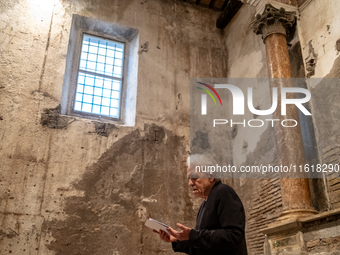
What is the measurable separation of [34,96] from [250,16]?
14.3ft

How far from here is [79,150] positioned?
19.0 ft

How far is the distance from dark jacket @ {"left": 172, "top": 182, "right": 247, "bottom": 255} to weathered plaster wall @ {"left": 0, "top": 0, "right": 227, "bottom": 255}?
3.23m

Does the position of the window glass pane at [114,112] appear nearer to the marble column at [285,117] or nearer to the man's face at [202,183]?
the marble column at [285,117]

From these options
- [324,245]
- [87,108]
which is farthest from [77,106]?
[324,245]

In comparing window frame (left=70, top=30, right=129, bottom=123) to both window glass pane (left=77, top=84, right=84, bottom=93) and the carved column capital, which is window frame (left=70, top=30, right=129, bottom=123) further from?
the carved column capital

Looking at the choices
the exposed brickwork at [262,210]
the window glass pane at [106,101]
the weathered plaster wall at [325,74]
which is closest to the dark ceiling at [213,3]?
the weathered plaster wall at [325,74]

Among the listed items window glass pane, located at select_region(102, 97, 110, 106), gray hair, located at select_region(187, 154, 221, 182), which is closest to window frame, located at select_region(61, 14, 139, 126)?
window glass pane, located at select_region(102, 97, 110, 106)

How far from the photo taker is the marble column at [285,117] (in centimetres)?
452

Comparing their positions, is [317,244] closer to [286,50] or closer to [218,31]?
[286,50]

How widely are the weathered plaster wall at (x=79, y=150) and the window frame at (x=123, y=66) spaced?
143 mm

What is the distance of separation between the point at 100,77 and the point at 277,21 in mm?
3408

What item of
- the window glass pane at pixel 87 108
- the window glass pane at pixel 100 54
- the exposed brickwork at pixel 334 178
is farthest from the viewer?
the window glass pane at pixel 100 54

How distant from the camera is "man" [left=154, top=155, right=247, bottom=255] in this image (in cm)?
222

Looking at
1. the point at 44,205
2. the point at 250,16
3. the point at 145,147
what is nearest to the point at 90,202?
the point at 44,205
